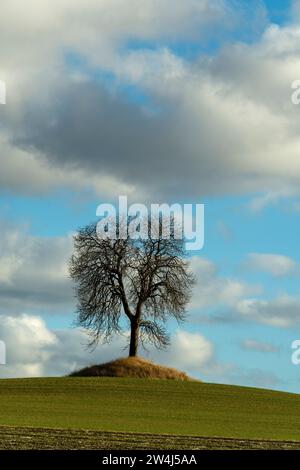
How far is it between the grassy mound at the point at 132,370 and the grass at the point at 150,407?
8.83ft

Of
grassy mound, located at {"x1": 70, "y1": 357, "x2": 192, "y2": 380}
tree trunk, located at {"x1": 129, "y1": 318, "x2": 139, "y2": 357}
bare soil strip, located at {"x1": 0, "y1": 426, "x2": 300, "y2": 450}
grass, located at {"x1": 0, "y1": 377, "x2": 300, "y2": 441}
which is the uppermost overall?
tree trunk, located at {"x1": 129, "y1": 318, "x2": 139, "y2": 357}

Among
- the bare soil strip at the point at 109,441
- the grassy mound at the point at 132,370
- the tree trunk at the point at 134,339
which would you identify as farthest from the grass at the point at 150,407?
the tree trunk at the point at 134,339

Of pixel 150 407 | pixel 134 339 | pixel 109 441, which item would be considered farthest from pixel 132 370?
pixel 109 441

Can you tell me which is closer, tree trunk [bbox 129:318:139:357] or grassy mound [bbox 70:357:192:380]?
grassy mound [bbox 70:357:192:380]

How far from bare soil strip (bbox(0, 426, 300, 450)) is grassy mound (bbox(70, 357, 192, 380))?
33054 mm

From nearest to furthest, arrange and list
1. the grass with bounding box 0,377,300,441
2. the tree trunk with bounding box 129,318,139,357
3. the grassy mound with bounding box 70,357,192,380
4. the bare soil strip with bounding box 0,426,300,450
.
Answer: the bare soil strip with bounding box 0,426,300,450, the grass with bounding box 0,377,300,441, the grassy mound with bounding box 70,357,192,380, the tree trunk with bounding box 129,318,139,357

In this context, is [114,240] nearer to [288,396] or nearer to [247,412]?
[288,396]

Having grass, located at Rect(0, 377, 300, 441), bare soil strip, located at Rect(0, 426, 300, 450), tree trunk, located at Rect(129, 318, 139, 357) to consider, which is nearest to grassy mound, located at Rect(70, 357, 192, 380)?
tree trunk, located at Rect(129, 318, 139, 357)

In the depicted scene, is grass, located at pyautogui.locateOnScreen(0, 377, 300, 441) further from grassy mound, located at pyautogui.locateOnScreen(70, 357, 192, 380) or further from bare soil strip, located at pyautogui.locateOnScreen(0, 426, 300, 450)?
grassy mound, located at pyautogui.locateOnScreen(70, 357, 192, 380)

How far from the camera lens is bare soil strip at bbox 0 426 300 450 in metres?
28.7

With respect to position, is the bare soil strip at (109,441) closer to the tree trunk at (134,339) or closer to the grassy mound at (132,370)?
the grassy mound at (132,370)

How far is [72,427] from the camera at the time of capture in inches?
1391

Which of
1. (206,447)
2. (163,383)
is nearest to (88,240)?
(163,383)
